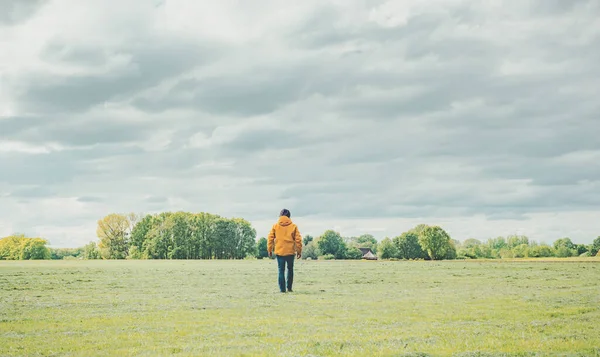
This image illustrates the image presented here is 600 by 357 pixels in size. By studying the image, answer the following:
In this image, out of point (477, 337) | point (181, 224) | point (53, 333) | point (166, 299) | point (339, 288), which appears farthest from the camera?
point (181, 224)

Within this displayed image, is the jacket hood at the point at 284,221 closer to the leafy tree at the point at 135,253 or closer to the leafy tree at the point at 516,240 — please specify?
the leafy tree at the point at 135,253

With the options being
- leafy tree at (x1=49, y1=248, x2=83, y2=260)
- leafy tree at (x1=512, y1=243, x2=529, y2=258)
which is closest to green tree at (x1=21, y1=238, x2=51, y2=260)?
leafy tree at (x1=49, y1=248, x2=83, y2=260)

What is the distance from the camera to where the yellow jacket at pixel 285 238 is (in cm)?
2166

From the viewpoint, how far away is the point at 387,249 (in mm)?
148500

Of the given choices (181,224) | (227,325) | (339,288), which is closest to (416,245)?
(181,224)

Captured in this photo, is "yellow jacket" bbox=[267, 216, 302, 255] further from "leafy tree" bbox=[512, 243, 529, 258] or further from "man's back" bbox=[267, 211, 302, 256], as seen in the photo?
"leafy tree" bbox=[512, 243, 529, 258]

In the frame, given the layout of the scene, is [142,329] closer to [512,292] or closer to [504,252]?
[512,292]

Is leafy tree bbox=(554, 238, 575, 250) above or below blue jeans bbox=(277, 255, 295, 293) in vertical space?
above

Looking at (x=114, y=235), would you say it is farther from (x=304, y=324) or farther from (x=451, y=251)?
(x=304, y=324)

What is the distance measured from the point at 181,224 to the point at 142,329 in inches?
5265

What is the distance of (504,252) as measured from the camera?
11438 centimetres

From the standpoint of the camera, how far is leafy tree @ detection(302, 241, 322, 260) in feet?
516

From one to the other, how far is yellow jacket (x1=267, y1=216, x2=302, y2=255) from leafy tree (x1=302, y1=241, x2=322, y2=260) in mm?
134064

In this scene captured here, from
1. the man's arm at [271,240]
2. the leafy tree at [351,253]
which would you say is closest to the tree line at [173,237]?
the leafy tree at [351,253]
